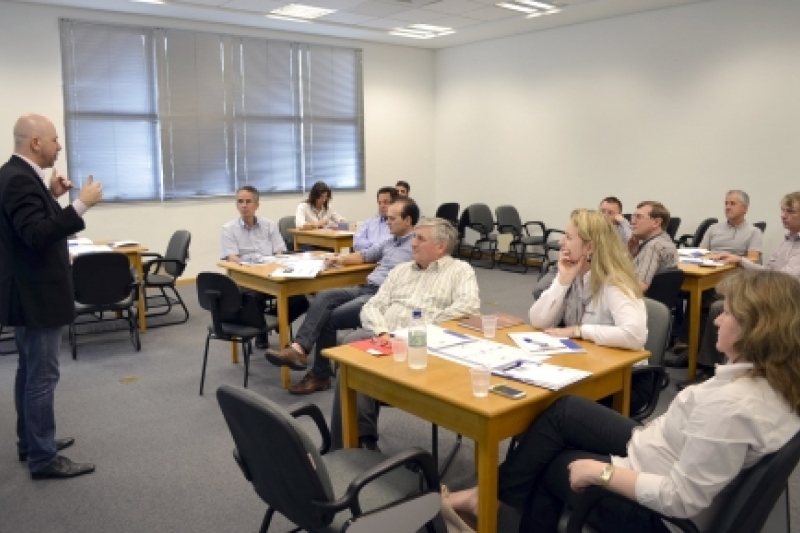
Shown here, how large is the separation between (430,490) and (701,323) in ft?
11.3

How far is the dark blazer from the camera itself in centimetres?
280

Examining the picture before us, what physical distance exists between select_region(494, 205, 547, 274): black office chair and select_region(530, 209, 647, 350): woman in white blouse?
584 centimetres

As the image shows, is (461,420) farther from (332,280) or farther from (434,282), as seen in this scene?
(332,280)

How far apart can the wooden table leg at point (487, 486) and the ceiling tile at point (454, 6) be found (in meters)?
5.93

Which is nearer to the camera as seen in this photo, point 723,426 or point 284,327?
point 723,426

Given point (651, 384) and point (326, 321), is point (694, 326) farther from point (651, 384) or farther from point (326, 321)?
point (326, 321)

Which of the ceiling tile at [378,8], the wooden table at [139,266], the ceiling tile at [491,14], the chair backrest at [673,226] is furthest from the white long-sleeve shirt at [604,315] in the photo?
the ceiling tile at [491,14]

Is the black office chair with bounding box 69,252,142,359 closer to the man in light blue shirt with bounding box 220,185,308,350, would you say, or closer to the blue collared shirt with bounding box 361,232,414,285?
the man in light blue shirt with bounding box 220,185,308,350

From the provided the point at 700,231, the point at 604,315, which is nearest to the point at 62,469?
the point at 604,315

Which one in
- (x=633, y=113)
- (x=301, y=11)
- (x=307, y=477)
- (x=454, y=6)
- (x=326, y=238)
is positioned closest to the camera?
(x=307, y=477)

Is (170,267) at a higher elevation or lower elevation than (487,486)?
higher

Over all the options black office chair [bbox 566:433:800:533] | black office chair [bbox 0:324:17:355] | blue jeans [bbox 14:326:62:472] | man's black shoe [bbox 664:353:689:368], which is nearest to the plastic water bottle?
black office chair [bbox 566:433:800:533]

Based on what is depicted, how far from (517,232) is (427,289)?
18.6 ft

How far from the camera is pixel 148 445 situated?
137 inches
